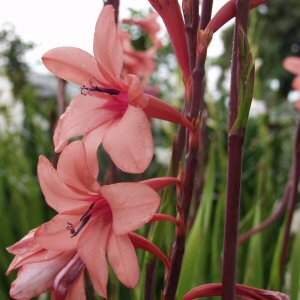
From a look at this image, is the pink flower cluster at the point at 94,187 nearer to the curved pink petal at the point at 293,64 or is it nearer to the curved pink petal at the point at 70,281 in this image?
the curved pink petal at the point at 70,281

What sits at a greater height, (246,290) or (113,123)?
(113,123)

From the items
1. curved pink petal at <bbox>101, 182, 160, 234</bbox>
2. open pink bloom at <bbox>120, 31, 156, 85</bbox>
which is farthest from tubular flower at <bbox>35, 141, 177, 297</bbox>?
open pink bloom at <bbox>120, 31, 156, 85</bbox>

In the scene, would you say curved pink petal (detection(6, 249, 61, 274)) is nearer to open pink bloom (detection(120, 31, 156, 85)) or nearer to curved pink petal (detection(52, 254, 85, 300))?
curved pink petal (detection(52, 254, 85, 300))

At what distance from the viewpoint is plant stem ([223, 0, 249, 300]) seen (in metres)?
0.50

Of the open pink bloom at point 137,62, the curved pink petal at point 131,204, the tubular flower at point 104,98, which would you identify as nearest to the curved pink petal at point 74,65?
the tubular flower at point 104,98

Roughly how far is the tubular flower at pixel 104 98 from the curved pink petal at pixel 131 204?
0.04 metres

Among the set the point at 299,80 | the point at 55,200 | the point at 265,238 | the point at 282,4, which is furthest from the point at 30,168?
the point at 282,4

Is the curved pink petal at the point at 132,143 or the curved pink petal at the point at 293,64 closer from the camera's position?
the curved pink petal at the point at 132,143

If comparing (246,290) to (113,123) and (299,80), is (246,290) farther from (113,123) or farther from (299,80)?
(299,80)

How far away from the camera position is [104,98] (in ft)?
1.85

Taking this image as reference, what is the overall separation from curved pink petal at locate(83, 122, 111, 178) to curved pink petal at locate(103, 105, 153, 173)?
0.11ft

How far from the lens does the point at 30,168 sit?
2242 mm

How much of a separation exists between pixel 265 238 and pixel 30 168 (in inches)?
36.6

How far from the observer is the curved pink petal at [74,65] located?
55 cm
